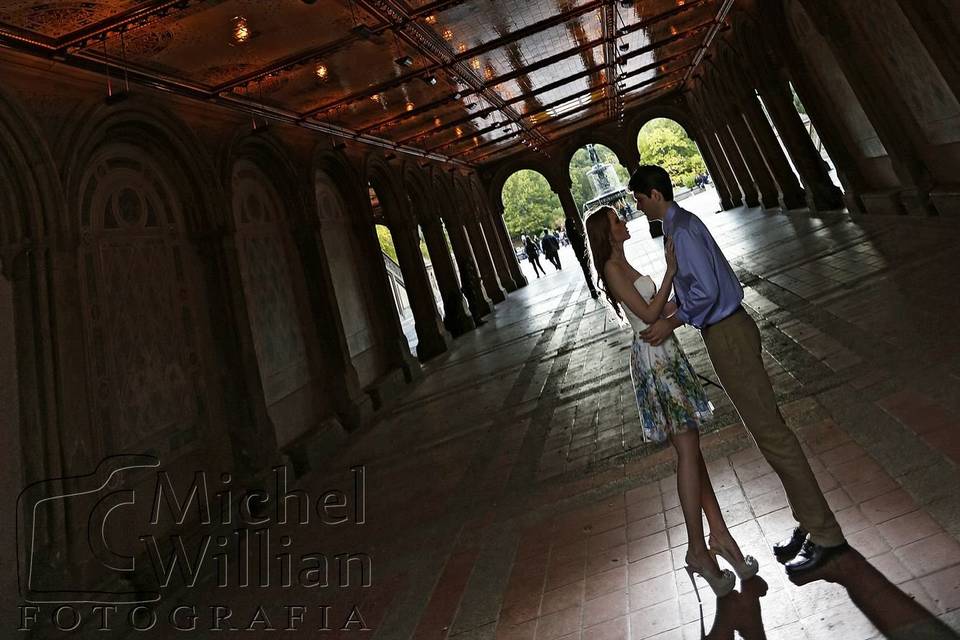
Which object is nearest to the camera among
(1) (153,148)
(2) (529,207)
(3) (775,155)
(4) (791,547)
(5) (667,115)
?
(4) (791,547)

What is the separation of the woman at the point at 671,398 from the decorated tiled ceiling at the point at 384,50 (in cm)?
492

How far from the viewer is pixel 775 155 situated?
17109mm

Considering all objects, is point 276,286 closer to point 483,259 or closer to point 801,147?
point 801,147

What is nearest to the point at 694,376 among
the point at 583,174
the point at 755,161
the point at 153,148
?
the point at 153,148

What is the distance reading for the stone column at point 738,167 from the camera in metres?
22.1

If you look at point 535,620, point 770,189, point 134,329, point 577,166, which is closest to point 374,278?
point 134,329

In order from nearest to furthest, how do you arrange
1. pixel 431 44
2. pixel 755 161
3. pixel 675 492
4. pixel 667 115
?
pixel 675 492, pixel 431 44, pixel 755 161, pixel 667 115

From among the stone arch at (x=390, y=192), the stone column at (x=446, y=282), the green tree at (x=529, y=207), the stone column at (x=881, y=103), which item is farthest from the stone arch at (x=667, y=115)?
the green tree at (x=529, y=207)

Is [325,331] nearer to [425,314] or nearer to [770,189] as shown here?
[425,314]

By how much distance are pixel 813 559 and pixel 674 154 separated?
4536 cm

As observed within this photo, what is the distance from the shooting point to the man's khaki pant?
9.05ft

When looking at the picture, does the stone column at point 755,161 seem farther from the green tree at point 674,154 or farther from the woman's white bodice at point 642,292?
the green tree at point 674,154

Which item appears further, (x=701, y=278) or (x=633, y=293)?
(x=633, y=293)

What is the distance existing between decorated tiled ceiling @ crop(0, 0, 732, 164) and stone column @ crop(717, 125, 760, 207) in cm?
521
